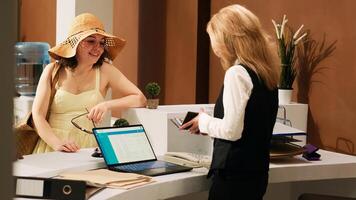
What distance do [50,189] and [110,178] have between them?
1.53ft

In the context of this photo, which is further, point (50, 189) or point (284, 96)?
point (284, 96)

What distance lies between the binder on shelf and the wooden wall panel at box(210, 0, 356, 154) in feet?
7.13

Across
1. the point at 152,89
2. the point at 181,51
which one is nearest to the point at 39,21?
the point at 181,51

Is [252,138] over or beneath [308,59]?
beneath

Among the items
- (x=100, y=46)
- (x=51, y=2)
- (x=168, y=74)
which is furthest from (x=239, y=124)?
(x=51, y=2)

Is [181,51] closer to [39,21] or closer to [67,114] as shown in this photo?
[67,114]

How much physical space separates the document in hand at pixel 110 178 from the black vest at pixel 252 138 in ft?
0.99

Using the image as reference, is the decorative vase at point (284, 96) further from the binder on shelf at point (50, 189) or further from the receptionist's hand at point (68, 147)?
the binder on shelf at point (50, 189)

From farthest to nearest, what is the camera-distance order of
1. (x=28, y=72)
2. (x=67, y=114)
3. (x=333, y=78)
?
1. (x=28, y=72)
2. (x=333, y=78)
3. (x=67, y=114)

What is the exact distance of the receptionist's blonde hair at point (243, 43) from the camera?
2.18m

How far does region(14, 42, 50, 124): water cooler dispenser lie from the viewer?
3.70m

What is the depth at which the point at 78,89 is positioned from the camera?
297 centimetres

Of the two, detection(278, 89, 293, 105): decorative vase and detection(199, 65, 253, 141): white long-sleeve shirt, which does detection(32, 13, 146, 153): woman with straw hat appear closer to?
detection(199, 65, 253, 141): white long-sleeve shirt

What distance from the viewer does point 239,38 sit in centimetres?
221
